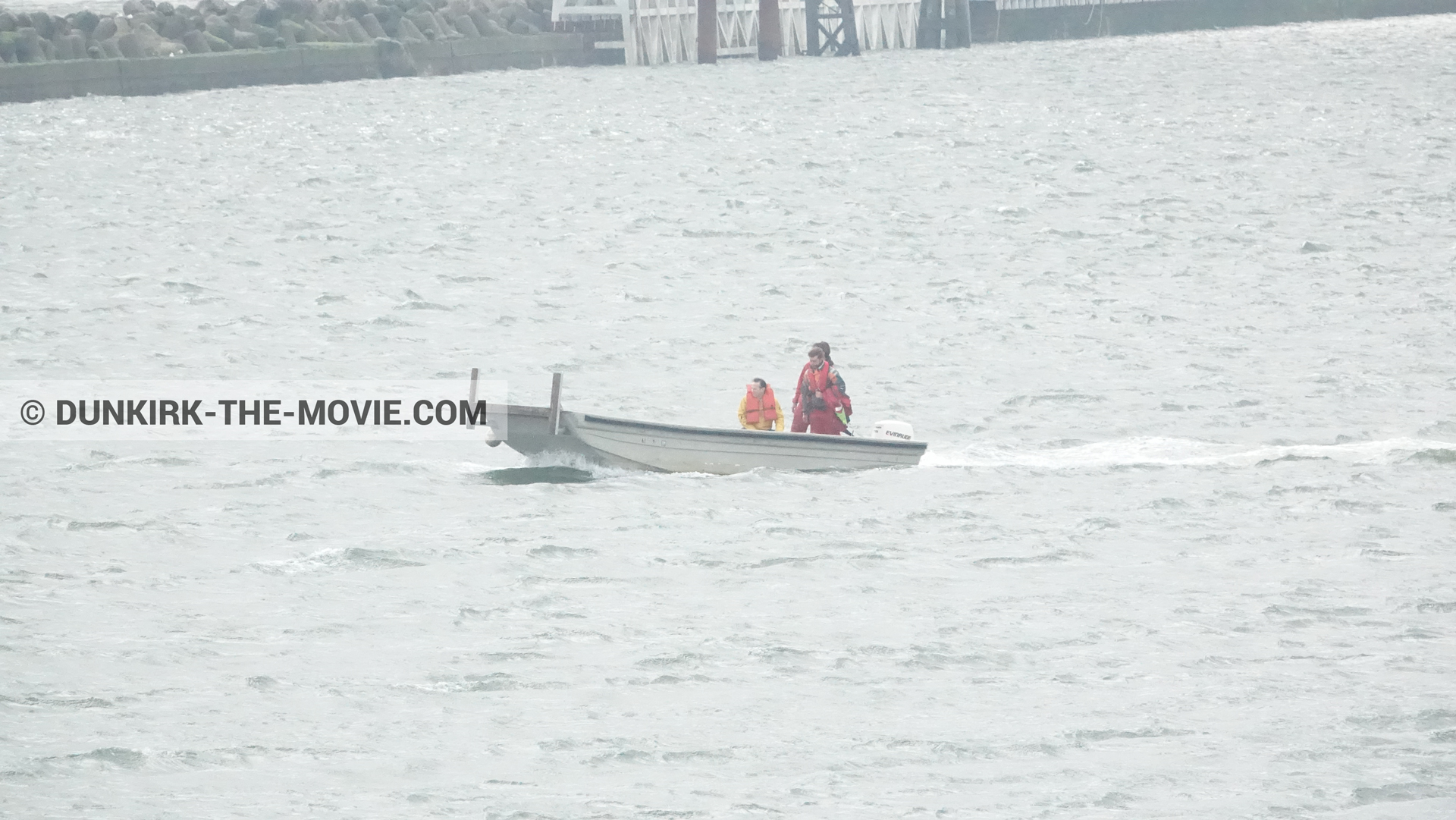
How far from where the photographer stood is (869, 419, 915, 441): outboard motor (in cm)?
2442

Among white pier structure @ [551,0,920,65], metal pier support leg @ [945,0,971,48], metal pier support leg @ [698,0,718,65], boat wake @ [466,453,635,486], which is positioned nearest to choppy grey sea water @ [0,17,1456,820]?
boat wake @ [466,453,635,486]

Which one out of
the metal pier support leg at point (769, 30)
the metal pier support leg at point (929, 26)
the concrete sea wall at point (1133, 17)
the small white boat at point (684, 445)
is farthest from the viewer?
the concrete sea wall at point (1133, 17)

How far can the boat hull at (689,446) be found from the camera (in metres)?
24.0

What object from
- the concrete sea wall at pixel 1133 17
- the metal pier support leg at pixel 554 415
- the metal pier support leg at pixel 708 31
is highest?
the concrete sea wall at pixel 1133 17

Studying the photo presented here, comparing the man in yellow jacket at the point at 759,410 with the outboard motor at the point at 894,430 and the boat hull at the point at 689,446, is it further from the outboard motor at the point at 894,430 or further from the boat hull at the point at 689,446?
the outboard motor at the point at 894,430

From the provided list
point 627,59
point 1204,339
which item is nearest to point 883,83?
point 627,59

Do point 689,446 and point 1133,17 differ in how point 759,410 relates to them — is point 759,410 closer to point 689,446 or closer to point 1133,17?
point 689,446

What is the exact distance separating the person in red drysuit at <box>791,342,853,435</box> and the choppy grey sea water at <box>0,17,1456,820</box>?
0.78m

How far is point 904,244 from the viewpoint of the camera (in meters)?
47.1

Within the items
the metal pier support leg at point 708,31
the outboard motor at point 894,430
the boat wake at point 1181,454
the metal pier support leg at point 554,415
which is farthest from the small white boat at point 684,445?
the metal pier support leg at point 708,31

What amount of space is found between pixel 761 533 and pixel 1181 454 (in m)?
6.41

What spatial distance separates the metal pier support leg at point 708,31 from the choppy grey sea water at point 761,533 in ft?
148

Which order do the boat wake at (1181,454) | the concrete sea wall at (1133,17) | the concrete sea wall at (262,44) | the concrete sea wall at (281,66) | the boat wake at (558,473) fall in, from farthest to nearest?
1. the concrete sea wall at (1133,17)
2. the concrete sea wall at (262,44)
3. the concrete sea wall at (281,66)
4. the boat wake at (1181,454)
5. the boat wake at (558,473)

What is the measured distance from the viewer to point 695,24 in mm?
102000
